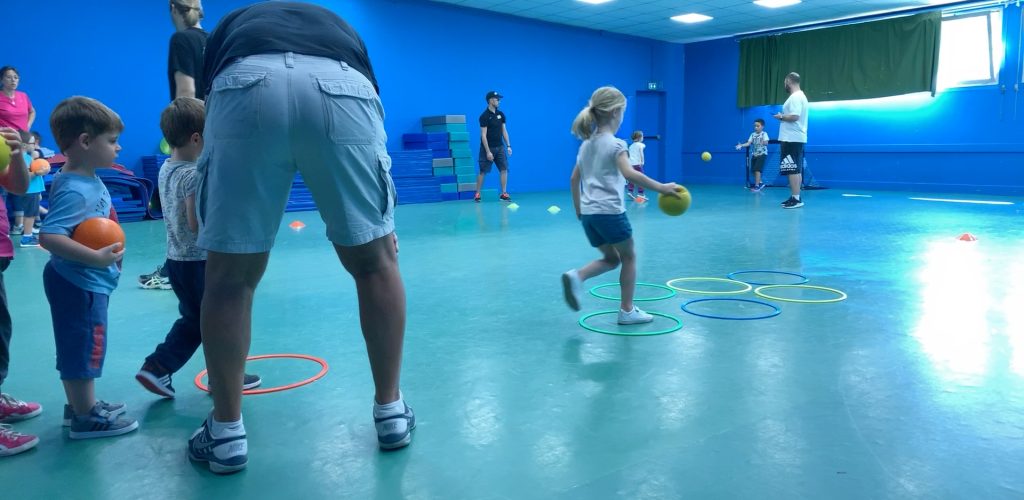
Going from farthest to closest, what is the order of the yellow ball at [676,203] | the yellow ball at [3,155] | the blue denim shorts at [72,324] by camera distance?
the yellow ball at [676,203]
the blue denim shorts at [72,324]
the yellow ball at [3,155]

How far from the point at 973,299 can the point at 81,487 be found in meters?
4.68

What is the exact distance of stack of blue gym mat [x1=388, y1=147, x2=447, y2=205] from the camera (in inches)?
526

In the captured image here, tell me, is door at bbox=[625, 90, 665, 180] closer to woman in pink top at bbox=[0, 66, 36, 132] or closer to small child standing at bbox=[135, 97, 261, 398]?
woman in pink top at bbox=[0, 66, 36, 132]

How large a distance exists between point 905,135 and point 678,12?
5729 mm

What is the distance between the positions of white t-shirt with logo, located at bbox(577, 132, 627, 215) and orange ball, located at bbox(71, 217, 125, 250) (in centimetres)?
243

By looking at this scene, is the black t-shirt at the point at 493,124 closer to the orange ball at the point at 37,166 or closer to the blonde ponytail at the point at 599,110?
the orange ball at the point at 37,166

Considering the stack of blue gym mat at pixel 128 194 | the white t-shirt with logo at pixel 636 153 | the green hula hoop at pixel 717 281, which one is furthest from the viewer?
the white t-shirt with logo at pixel 636 153

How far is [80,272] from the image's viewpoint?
233cm

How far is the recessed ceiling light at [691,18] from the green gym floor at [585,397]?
11.9 m

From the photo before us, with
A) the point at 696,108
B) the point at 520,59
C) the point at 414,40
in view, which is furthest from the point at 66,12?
the point at 696,108

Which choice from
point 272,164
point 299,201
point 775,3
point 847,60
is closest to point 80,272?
point 272,164

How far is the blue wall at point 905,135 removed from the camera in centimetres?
1422

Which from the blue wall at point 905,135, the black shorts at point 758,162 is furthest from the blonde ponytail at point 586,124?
the blue wall at point 905,135

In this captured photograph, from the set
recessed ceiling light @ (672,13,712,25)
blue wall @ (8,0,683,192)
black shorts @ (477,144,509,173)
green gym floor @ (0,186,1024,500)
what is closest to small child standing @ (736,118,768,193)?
recessed ceiling light @ (672,13,712,25)
